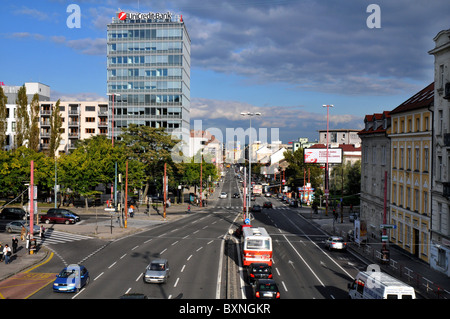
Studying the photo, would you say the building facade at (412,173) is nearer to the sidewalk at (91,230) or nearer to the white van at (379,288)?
the white van at (379,288)

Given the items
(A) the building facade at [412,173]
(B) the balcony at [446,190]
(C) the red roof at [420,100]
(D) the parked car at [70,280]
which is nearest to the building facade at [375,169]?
(A) the building facade at [412,173]

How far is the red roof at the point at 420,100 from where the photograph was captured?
40969 millimetres

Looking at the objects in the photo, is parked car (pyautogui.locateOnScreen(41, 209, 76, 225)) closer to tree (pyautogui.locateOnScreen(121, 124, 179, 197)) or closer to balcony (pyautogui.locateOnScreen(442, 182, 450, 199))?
tree (pyautogui.locateOnScreen(121, 124, 179, 197))

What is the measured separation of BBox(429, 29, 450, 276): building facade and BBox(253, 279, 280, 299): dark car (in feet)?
59.7

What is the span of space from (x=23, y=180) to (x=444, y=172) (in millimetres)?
65419

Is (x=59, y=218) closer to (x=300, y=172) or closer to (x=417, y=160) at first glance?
(x=417, y=160)

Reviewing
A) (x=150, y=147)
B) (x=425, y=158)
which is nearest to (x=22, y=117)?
(x=150, y=147)

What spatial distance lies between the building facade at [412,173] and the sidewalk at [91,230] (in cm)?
3249

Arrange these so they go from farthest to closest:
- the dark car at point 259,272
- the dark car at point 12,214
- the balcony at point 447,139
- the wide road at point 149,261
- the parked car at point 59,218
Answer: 1. the dark car at point 12,214
2. the parked car at point 59,218
3. the balcony at point 447,139
4. the dark car at point 259,272
5. the wide road at point 149,261

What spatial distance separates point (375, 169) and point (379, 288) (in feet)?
126

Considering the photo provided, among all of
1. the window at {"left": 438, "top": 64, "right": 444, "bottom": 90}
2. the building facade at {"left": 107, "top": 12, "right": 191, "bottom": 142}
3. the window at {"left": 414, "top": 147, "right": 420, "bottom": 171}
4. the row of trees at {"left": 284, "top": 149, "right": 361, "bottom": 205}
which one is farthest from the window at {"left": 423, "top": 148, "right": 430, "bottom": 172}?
the building facade at {"left": 107, "top": 12, "right": 191, "bottom": 142}

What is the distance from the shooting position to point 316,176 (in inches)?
4739
